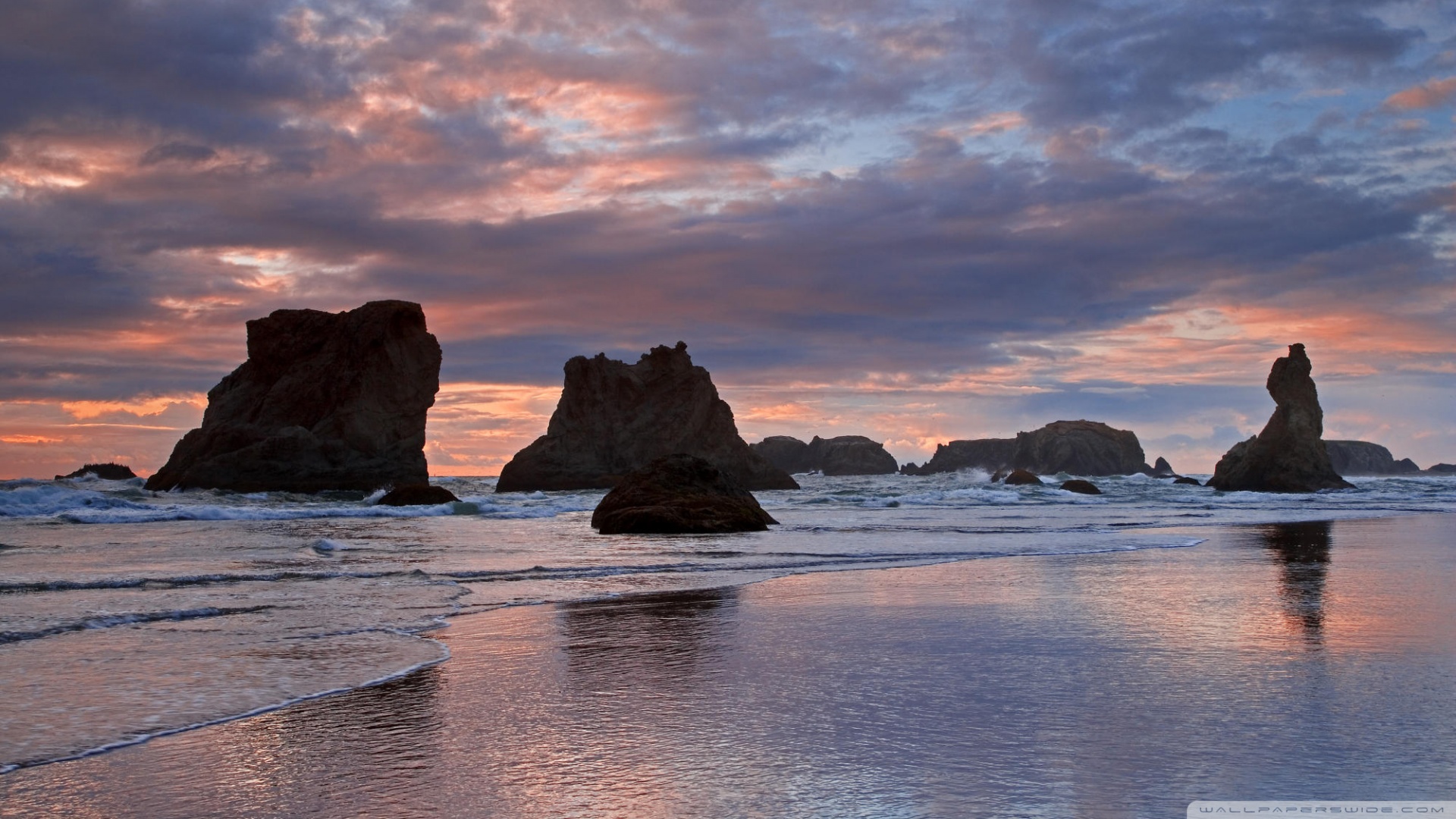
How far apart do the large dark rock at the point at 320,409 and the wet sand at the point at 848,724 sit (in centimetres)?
5340

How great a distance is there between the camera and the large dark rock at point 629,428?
8469cm

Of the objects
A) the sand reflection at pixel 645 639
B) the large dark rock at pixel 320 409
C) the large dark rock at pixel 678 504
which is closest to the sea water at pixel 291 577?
the sand reflection at pixel 645 639

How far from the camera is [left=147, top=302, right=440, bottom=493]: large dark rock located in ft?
186

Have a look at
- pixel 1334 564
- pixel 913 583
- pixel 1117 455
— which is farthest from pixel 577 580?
pixel 1117 455

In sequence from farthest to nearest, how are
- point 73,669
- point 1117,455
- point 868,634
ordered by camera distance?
1. point 1117,455
2. point 868,634
3. point 73,669

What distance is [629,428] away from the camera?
8825cm

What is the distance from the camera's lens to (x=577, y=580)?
11.5 meters

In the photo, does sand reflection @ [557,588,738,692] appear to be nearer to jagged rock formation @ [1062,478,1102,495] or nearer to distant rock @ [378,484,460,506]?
distant rock @ [378,484,460,506]

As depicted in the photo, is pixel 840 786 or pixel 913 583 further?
pixel 913 583

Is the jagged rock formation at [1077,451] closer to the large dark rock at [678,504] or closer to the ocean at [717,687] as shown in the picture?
the large dark rock at [678,504]

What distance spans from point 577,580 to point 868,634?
4.99 metres

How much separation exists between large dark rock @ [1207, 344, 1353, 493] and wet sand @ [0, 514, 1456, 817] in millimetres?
62100

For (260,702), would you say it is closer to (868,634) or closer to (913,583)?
(868,634)

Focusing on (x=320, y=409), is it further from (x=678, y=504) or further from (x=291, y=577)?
(x=291, y=577)
